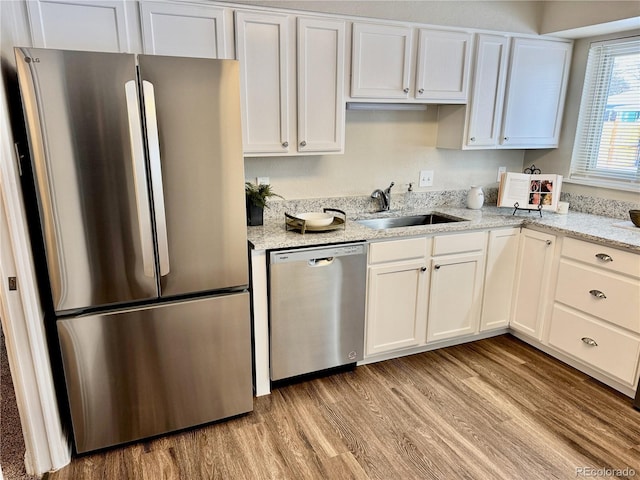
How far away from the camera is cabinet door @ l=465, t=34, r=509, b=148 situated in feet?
9.71

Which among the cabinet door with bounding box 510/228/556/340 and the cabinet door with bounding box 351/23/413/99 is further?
the cabinet door with bounding box 510/228/556/340

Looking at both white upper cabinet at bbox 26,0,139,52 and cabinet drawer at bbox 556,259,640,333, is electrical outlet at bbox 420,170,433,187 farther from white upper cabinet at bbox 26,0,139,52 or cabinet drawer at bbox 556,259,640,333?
white upper cabinet at bbox 26,0,139,52

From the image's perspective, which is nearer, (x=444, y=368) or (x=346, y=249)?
(x=346, y=249)

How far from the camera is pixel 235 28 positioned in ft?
7.62

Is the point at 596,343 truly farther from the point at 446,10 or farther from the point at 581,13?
the point at 446,10

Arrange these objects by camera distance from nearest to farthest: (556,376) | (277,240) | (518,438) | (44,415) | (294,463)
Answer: (44,415)
(294,463)
(518,438)
(277,240)
(556,376)

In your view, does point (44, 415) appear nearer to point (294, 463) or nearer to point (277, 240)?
point (294, 463)

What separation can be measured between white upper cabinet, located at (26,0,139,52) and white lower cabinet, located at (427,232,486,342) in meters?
2.06

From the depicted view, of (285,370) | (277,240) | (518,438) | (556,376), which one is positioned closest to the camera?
(518,438)

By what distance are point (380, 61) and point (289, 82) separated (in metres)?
0.61

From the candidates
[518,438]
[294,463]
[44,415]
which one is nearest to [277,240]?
[294,463]

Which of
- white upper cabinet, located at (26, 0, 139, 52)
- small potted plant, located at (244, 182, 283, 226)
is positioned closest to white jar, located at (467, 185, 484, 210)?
small potted plant, located at (244, 182, 283, 226)

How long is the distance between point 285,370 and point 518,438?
1260 millimetres

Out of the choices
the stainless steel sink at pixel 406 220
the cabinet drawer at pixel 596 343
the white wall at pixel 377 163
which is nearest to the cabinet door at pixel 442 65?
the white wall at pixel 377 163
